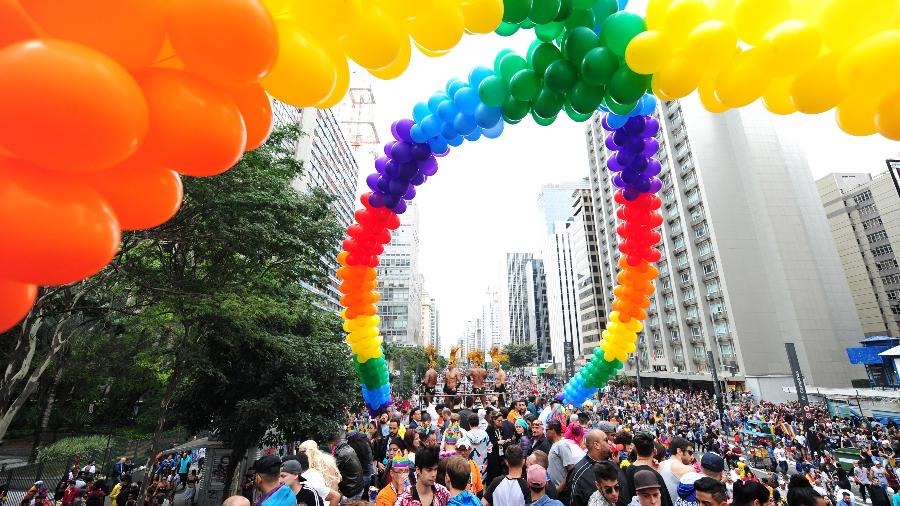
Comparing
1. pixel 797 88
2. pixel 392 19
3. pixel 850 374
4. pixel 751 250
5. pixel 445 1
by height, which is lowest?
pixel 850 374

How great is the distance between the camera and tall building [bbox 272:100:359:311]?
41.2 metres

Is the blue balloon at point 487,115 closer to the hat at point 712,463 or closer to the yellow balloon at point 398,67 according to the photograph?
the yellow balloon at point 398,67

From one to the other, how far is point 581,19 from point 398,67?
1.92 m

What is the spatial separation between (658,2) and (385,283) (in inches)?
3018

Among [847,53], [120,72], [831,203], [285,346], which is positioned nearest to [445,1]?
[120,72]

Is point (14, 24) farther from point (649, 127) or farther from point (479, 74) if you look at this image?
point (649, 127)

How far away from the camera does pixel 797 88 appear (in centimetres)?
274

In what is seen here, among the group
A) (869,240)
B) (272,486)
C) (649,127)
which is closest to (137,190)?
(272,486)

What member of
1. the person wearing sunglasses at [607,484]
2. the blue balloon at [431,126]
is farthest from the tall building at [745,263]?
the person wearing sunglasses at [607,484]

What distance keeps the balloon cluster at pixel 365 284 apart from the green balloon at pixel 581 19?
4120 millimetres

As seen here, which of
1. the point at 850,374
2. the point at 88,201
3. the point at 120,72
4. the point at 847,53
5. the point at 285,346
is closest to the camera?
the point at 120,72

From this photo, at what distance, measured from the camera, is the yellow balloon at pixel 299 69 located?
7.42ft

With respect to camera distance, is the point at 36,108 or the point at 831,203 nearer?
the point at 36,108

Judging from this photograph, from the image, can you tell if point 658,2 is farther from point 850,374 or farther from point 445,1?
point 850,374
